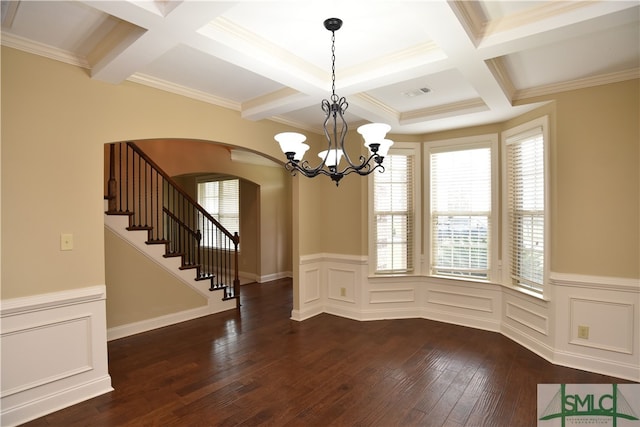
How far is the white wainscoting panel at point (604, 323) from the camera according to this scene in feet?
10.0

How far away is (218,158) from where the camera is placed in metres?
6.85

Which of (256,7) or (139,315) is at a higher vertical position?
(256,7)

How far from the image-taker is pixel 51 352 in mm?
2557

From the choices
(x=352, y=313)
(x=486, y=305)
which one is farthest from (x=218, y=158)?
(x=486, y=305)

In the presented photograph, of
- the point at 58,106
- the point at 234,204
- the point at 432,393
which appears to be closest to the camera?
the point at 58,106

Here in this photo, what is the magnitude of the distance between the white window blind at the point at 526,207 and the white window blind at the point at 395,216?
123 centimetres

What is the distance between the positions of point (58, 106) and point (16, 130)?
0.34 meters

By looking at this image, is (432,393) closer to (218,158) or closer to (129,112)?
(129,112)

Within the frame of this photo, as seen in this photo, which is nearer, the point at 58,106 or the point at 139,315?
the point at 58,106

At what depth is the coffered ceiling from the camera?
2.01m

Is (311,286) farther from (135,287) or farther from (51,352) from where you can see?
(51,352)

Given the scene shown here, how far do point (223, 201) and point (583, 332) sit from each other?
287 inches

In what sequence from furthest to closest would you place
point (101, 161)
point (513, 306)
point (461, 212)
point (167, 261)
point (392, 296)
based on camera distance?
1. point (392, 296)
2. point (167, 261)
3. point (461, 212)
4. point (513, 306)
5. point (101, 161)

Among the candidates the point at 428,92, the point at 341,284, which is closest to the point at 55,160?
the point at 428,92
